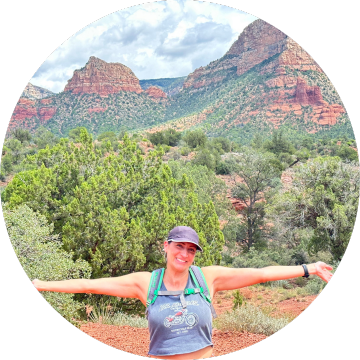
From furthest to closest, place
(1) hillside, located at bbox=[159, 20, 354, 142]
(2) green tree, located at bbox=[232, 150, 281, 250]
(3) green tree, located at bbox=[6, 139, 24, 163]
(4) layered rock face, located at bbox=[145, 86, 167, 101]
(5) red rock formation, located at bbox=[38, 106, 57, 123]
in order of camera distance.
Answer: (4) layered rock face, located at bbox=[145, 86, 167, 101] < (5) red rock formation, located at bbox=[38, 106, 57, 123] < (1) hillside, located at bbox=[159, 20, 354, 142] < (3) green tree, located at bbox=[6, 139, 24, 163] < (2) green tree, located at bbox=[232, 150, 281, 250]

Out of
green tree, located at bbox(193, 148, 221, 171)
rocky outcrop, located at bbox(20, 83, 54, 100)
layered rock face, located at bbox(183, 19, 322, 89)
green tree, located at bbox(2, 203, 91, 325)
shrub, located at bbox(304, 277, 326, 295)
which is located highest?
layered rock face, located at bbox(183, 19, 322, 89)

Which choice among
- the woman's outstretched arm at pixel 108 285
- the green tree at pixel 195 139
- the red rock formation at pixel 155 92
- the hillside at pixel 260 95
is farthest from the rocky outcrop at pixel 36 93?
the woman's outstretched arm at pixel 108 285

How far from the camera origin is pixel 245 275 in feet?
9.88


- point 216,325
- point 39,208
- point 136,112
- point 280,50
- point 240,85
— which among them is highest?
point 280,50

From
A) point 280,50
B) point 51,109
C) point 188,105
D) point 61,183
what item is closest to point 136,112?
point 188,105

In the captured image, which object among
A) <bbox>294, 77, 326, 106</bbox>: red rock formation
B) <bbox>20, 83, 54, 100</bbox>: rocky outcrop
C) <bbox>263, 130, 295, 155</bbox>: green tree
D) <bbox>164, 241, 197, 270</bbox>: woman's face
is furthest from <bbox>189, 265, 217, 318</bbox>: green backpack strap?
<bbox>20, 83, 54, 100</bbox>: rocky outcrop

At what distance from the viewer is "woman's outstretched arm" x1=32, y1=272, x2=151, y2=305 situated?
2900 millimetres

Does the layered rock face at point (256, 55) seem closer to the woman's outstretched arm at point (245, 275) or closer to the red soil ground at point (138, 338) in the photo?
the red soil ground at point (138, 338)

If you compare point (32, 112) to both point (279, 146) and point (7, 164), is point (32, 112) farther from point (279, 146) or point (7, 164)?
point (7, 164)

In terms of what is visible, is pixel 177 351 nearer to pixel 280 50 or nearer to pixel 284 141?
pixel 284 141

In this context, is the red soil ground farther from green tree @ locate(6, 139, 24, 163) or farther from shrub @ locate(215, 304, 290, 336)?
green tree @ locate(6, 139, 24, 163)

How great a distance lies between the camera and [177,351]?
2889 mm

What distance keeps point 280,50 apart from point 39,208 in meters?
93.9

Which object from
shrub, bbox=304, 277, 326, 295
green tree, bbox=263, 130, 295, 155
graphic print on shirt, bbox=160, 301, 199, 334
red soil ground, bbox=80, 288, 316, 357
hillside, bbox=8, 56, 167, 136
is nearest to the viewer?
graphic print on shirt, bbox=160, 301, 199, 334
